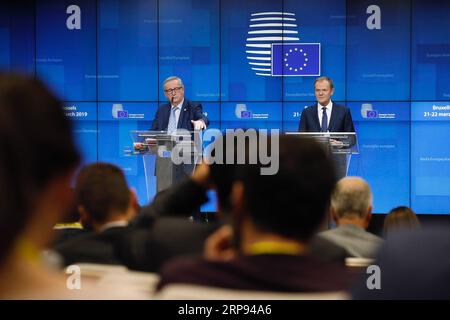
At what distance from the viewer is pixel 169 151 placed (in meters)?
6.08

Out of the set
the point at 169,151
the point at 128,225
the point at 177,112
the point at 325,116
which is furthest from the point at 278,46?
the point at 128,225

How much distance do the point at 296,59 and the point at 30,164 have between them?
8796 mm

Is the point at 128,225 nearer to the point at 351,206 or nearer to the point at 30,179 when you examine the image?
the point at 351,206

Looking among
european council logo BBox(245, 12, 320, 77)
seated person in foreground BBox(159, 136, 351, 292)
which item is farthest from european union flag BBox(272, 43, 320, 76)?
seated person in foreground BBox(159, 136, 351, 292)

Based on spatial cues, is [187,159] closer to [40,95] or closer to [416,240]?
[416,240]

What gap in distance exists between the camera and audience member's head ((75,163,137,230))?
220 centimetres

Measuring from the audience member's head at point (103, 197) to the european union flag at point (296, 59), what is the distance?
24.2 feet

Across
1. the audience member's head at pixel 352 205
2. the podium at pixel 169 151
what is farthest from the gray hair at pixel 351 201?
the podium at pixel 169 151

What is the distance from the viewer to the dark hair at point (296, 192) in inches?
52.5

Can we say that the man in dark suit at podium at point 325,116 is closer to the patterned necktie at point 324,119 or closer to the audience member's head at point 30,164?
the patterned necktie at point 324,119

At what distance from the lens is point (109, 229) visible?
2.11 meters

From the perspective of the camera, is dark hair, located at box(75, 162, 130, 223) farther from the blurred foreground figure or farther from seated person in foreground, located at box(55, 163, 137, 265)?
the blurred foreground figure
